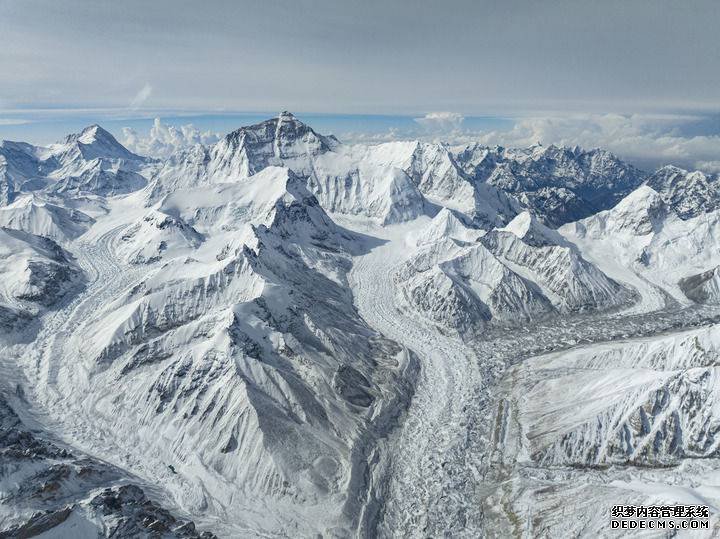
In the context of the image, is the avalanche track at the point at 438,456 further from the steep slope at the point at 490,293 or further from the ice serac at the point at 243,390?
the steep slope at the point at 490,293

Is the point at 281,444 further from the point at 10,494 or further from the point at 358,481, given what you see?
the point at 10,494

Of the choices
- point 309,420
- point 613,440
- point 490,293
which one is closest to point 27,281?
point 309,420

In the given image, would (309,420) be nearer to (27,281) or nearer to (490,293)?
(490,293)

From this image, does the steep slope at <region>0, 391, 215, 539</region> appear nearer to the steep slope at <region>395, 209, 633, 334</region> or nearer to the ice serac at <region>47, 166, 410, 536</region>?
the ice serac at <region>47, 166, 410, 536</region>

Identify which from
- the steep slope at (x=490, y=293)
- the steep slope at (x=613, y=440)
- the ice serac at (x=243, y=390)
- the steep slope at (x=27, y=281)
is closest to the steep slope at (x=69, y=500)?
the ice serac at (x=243, y=390)

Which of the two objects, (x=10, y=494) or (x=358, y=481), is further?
(x=358, y=481)

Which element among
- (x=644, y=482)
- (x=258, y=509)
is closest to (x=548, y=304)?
(x=644, y=482)

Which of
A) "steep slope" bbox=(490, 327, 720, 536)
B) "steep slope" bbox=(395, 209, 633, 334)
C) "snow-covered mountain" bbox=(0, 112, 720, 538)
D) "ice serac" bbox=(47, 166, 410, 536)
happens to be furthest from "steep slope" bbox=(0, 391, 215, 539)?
"steep slope" bbox=(395, 209, 633, 334)
